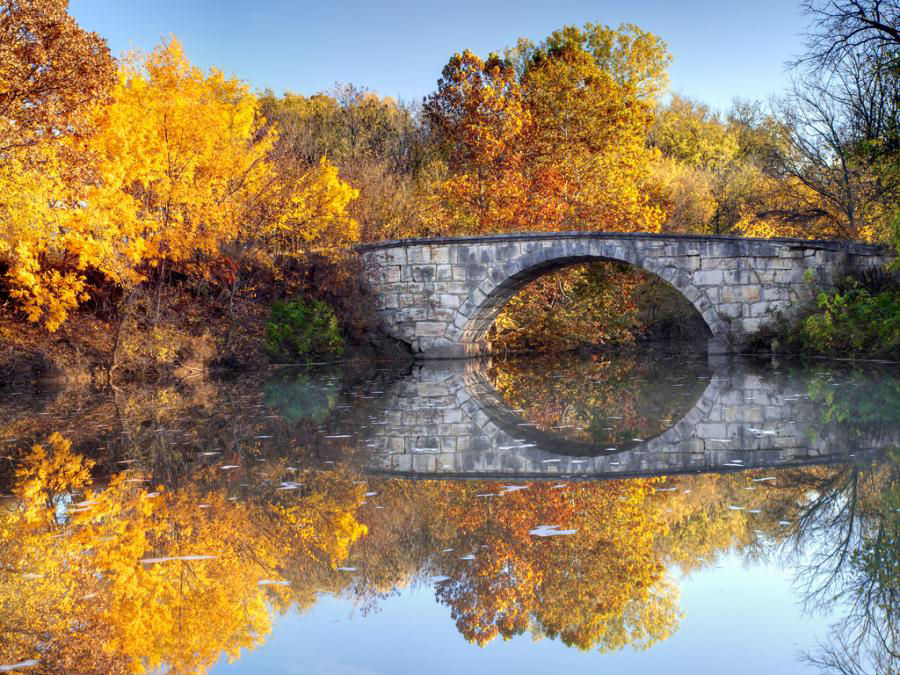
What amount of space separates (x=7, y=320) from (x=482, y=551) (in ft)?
42.9

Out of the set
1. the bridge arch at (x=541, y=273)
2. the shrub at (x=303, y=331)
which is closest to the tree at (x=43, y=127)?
the shrub at (x=303, y=331)

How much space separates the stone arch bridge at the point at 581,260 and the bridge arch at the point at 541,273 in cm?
2

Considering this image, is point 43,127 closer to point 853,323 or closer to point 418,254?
point 418,254

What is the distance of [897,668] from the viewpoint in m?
2.79

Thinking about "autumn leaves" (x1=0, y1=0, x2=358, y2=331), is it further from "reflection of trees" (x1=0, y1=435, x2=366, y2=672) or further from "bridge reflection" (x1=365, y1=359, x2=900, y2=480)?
"reflection of trees" (x1=0, y1=435, x2=366, y2=672)

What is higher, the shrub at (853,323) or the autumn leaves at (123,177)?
the autumn leaves at (123,177)

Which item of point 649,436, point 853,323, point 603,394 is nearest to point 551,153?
point 853,323

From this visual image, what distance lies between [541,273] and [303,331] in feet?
18.1

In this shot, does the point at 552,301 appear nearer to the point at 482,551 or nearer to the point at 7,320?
the point at 7,320

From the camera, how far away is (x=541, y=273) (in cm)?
2044

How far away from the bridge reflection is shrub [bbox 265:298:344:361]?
24.8 feet

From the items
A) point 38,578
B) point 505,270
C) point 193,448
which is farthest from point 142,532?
point 505,270

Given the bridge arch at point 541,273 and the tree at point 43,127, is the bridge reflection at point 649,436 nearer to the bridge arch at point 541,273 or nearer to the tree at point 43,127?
the tree at point 43,127

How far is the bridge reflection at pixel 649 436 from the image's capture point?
616cm
